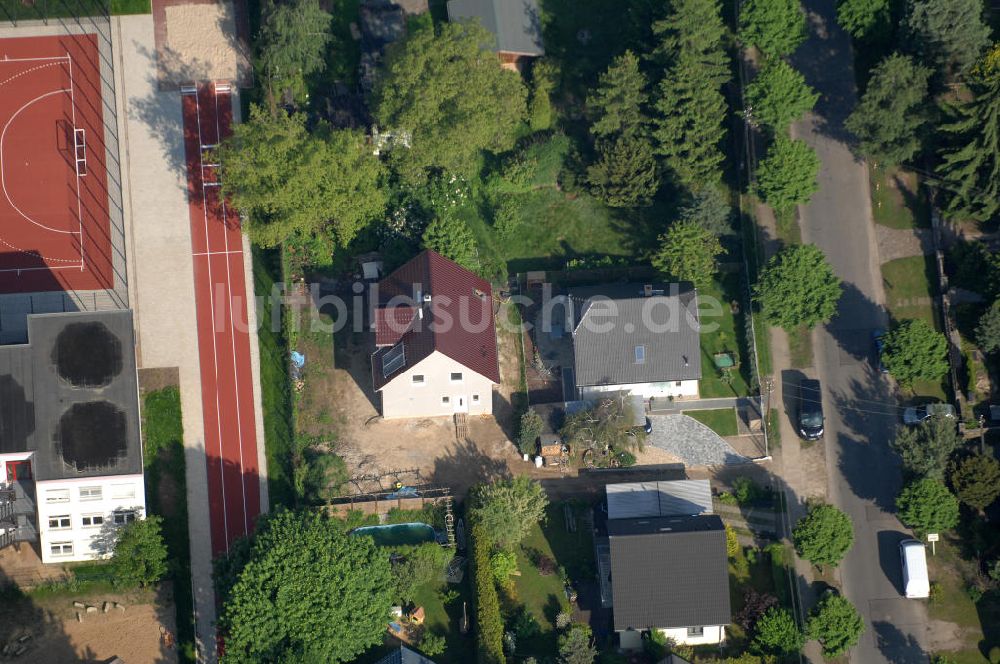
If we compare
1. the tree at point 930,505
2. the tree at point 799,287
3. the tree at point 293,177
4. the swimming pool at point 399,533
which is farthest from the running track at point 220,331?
the tree at point 930,505

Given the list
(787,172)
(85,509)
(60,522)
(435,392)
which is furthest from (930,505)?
(60,522)

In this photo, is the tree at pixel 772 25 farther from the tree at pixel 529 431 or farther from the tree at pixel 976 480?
the tree at pixel 976 480

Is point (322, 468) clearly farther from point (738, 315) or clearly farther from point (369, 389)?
point (738, 315)

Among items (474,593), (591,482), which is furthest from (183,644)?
(591,482)

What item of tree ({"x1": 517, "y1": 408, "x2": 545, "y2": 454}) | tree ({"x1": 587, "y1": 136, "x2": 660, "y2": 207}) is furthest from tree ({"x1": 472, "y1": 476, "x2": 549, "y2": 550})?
tree ({"x1": 587, "y1": 136, "x2": 660, "y2": 207})

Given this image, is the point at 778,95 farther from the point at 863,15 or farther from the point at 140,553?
the point at 140,553
